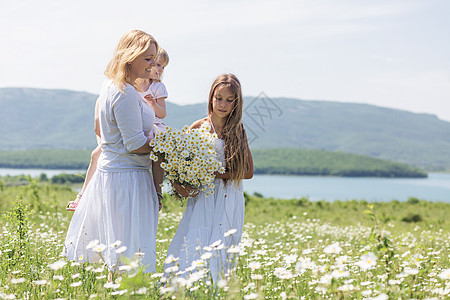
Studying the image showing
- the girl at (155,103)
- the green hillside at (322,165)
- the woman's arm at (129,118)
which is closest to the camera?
the woman's arm at (129,118)

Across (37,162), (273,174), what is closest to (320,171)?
(273,174)

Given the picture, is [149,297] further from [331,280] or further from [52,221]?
[52,221]

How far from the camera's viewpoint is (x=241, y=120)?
5.37 m

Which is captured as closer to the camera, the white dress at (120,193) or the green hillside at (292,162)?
the white dress at (120,193)

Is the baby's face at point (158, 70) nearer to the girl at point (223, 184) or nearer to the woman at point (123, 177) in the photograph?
the girl at point (223, 184)

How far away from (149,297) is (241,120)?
227cm

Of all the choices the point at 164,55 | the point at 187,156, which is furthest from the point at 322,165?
the point at 187,156

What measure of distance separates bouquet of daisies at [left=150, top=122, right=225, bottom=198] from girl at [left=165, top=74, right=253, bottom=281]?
0.28 metres

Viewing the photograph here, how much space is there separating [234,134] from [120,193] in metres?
1.43

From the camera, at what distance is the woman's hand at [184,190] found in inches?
192

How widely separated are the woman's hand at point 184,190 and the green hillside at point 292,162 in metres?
105

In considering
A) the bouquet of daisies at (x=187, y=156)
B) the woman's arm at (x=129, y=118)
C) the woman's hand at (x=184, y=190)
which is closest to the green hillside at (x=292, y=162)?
the woman's hand at (x=184, y=190)

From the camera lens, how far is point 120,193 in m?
4.64

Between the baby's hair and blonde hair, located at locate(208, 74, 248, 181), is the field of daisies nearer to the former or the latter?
blonde hair, located at locate(208, 74, 248, 181)
